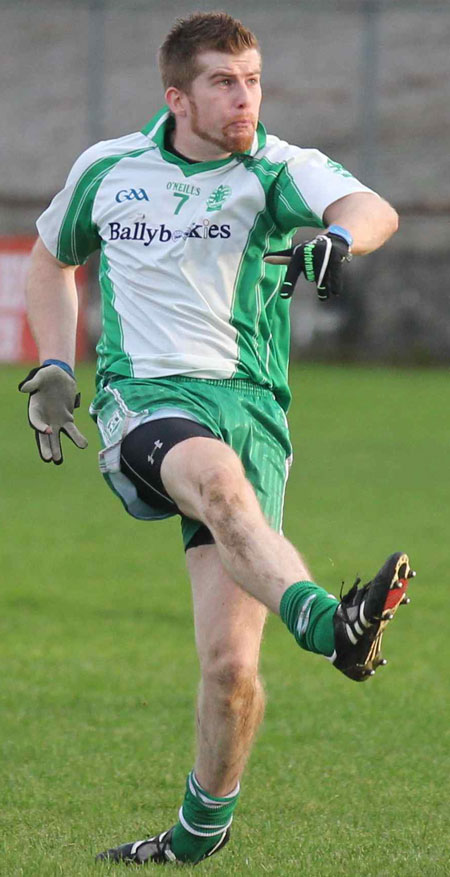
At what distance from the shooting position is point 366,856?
4699mm

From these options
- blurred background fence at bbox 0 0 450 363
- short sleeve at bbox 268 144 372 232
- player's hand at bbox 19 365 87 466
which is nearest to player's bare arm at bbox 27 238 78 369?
player's hand at bbox 19 365 87 466

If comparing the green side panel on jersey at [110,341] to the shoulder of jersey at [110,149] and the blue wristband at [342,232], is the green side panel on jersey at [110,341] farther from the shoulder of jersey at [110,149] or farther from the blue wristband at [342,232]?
the blue wristband at [342,232]

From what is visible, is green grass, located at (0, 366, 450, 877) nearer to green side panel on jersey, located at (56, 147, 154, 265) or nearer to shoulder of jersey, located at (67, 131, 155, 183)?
green side panel on jersey, located at (56, 147, 154, 265)

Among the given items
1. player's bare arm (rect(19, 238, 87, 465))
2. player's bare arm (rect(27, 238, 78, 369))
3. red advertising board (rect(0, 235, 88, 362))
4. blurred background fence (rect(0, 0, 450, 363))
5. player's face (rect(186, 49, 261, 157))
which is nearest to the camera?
player's face (rect(186, 49, 261, 157))

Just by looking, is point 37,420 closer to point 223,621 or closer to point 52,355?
point 52,355

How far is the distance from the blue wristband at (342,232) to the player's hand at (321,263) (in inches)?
2.0

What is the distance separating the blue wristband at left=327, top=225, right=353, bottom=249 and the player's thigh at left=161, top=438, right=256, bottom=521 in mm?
667

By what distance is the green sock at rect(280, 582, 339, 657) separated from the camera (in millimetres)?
3900

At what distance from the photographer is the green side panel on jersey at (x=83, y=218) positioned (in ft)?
16.7

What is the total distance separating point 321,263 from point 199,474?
661 millimetres

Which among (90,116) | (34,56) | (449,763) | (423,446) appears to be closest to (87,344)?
(90,116)

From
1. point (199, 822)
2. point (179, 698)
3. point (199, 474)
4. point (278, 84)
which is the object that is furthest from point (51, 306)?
point (278, 84)

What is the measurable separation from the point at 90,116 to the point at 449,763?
18.5 metres

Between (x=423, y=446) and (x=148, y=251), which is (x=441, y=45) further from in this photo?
(x=148, y=251)
